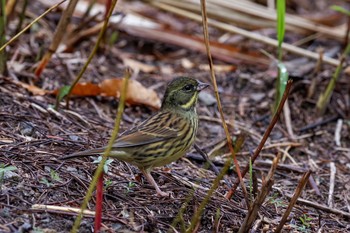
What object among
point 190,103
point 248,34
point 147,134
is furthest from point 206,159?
point 248,34

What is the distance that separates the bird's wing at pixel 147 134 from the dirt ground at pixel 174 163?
0.32m

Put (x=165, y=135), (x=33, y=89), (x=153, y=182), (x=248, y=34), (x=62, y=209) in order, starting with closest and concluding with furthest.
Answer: (x=62, y=209) → (x=153, y=182) → (x=165, y=135) → (x=33, y=89) → (x=248, y=34)

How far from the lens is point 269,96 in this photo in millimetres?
7887

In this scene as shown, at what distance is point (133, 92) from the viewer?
698 cm

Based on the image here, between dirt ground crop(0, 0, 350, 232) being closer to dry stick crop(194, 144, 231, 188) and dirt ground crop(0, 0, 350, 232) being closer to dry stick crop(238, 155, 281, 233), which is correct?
dry stick crop(194, 144, 231, 188)

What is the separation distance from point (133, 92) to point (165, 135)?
2.06 meters

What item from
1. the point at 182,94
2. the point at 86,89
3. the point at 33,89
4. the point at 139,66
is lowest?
the point at 33,89

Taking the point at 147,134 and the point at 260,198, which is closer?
the point at 260,198

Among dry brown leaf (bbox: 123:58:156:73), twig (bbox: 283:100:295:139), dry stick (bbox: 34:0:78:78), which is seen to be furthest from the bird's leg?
dry brown leaf (bbox: 123:58:156:73)

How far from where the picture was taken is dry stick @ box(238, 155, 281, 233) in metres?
4.03

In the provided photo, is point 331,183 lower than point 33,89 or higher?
higher

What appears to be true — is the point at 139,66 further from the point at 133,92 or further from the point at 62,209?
the point at 62,209

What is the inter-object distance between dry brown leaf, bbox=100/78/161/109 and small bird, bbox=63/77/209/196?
149cm

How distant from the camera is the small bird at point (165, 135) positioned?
4.78 m
